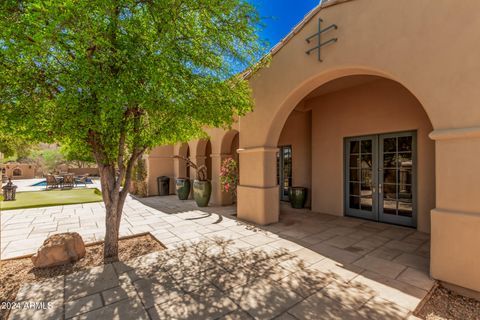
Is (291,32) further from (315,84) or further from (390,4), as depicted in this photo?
(390,4)

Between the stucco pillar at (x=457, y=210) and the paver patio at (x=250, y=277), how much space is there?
14.7 inches

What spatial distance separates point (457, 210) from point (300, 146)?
5522mm

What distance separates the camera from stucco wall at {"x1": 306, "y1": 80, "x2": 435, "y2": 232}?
5289mm

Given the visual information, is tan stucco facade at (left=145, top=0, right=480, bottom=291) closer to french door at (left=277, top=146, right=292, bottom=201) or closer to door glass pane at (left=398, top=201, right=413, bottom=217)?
door glass pane at (left=398, top=201, right=413, bottom=217)

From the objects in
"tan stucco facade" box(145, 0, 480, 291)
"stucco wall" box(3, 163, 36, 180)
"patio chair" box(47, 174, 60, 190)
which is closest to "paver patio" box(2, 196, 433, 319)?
"tan stucco facade" box(145, 0, 480, 291)

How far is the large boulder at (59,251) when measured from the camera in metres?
3.58

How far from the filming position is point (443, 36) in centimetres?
311

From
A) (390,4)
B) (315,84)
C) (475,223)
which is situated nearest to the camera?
(475,223)

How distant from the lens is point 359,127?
254 inches

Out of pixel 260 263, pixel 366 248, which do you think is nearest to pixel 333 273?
pixel 260 263

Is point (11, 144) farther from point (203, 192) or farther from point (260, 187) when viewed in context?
point (260, 187)

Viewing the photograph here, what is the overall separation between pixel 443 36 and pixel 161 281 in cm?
522

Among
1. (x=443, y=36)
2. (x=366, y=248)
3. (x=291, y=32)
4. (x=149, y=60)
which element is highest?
(x=291, y=32)

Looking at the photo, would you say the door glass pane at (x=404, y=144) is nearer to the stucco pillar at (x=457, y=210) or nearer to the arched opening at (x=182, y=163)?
the stucco pillar at (x=457, y=210)
